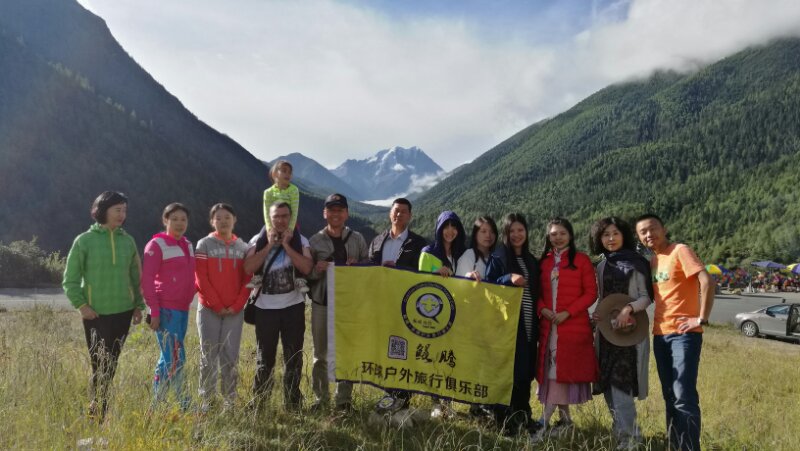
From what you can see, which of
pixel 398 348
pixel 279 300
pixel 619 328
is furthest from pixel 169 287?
pixel 619 328

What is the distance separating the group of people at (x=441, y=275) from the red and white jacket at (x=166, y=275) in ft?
0.03

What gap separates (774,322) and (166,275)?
2239 cm

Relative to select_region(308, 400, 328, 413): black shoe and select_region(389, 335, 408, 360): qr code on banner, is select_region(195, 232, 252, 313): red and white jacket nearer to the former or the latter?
select_region(308, 400, 328, 413): black shoe

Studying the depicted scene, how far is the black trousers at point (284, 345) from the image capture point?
5043mm

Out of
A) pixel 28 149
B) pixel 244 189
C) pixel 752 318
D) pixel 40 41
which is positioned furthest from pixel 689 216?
pixel 40 41

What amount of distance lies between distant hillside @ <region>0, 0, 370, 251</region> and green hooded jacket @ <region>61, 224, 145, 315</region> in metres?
41.3

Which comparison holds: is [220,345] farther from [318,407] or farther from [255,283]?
[318,407]

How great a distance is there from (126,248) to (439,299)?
329 cm

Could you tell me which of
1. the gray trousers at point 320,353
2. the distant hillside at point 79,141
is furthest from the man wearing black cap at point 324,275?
the distant hillside at point 79,141

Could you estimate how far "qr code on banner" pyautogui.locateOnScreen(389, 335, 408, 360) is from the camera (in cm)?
510

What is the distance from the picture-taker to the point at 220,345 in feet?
16.3

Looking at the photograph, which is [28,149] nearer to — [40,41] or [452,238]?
[40,41]

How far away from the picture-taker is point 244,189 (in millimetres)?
85312

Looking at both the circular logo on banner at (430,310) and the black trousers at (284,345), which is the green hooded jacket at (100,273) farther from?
the circular logo on banner at (430,310)
